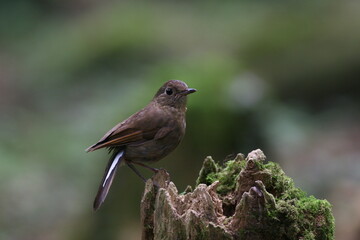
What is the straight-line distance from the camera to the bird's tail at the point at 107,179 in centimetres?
479

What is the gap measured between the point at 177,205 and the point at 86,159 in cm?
732

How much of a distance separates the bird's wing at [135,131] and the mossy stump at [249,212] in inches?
42.3

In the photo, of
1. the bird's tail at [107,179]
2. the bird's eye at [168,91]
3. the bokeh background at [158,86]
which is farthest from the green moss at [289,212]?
the bokeh background at [158,86]

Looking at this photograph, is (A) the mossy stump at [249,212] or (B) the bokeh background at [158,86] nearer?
(A) the mossy stump at [249,212]

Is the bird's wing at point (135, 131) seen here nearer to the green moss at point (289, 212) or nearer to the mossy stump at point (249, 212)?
the mossy stump at point (249, 212)

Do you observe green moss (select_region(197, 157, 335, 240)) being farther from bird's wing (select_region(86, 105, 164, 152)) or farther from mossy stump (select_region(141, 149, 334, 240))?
bird's wing (select_region(86, 105, 164, 152))

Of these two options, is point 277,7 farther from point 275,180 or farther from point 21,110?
point 275,180

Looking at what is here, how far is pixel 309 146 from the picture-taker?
10.9 m

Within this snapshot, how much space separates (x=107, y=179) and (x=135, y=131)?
1.83ft

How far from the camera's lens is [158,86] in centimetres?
838

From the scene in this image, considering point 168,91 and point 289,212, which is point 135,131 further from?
point 289,212

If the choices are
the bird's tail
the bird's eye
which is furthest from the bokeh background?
the bird's tail

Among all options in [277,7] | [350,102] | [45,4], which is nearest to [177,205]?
[350,102]

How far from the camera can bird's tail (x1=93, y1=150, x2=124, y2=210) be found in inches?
188
